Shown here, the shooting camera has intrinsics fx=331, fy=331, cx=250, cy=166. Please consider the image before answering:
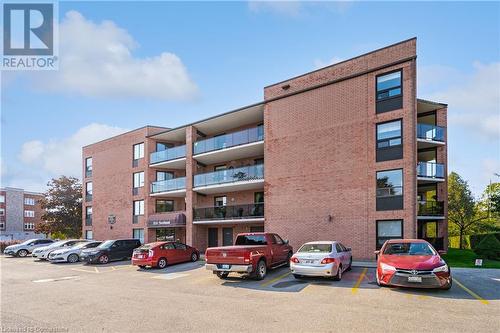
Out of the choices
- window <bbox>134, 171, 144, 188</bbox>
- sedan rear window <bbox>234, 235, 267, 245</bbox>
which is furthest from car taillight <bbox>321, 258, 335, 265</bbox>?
window <bbox>134, 171, 144, 188</bbox>

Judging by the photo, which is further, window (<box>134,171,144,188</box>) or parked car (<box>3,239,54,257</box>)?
window (<box>134,171,144,188</box>)

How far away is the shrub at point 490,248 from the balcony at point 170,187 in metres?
19.6

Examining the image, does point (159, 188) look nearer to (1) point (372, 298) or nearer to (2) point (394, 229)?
(2) point (394, 229)

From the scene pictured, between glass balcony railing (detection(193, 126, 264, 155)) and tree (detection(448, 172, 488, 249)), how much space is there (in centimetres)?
1920

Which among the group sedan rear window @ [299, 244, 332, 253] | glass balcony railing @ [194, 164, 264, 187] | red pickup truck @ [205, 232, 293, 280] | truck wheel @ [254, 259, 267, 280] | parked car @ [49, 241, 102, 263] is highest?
glass balcony railing @ [194, 164, 264, 187]

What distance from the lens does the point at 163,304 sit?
29.6 feet

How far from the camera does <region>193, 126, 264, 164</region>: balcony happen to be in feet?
73.8

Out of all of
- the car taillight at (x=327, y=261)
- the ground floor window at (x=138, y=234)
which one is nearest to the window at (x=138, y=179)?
the ground floor window at (x=138, y=234)

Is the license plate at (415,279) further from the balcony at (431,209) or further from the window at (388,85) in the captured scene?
the window at (388,85)

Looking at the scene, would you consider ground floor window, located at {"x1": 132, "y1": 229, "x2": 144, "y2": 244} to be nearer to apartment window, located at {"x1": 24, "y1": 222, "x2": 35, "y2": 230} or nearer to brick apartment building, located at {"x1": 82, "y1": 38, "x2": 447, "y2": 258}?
brick apartment building, located at {"x1": 82, "y1": 38, "x2": 447, "y2": 258}

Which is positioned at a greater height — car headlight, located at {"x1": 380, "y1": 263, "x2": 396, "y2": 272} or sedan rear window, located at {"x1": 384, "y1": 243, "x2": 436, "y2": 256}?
sedan rear window, located at {"x1": 384, "y1": 243, "x2": 436, "y2": 256}

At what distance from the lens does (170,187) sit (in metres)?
27.2

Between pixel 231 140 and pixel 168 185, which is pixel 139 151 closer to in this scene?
pixel 168 185

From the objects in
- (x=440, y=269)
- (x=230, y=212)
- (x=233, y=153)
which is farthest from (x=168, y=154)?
(x=440, y=269)
